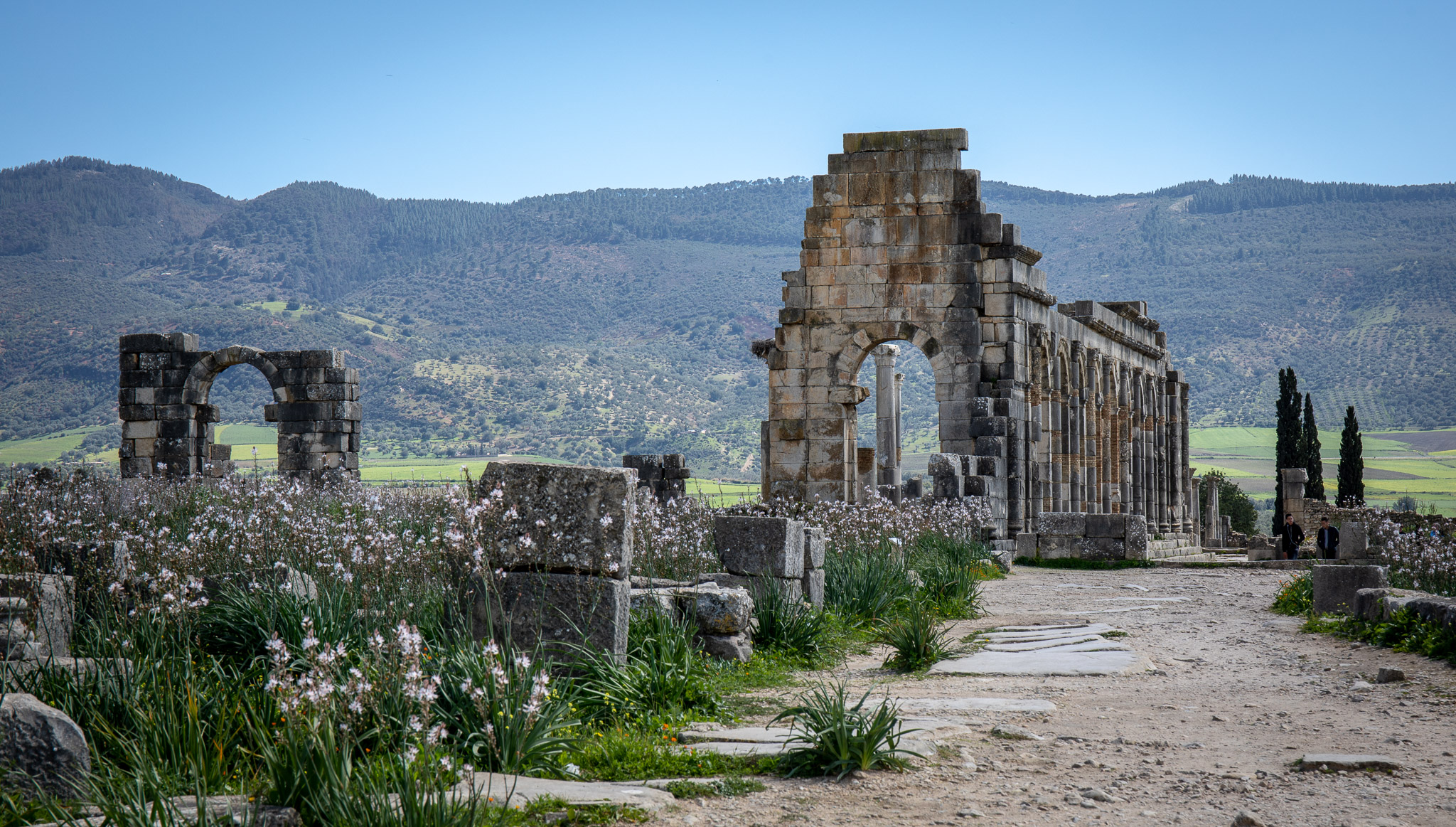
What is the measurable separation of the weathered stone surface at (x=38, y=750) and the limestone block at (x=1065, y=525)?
1963 centimetres

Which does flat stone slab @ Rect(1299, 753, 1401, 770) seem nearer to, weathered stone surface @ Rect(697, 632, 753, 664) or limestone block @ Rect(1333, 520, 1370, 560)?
weathered stone surface @ Rect(697, 632, 753, 664)

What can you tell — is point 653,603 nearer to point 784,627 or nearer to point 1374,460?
point 784,627

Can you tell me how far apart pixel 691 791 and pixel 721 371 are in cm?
12687

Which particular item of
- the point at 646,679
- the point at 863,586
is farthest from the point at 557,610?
the point at 863,586

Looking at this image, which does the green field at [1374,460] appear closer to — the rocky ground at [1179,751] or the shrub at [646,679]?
the rocky ground at [1179,751]

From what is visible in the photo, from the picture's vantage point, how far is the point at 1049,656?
9.63 m

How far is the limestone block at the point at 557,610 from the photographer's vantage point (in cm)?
667

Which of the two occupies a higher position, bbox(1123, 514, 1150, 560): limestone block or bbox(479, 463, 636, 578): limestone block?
bbox(479, 463, 636, 578): limestone block

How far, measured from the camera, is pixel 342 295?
487ft

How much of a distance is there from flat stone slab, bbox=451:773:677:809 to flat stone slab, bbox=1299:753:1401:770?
9.56 ft

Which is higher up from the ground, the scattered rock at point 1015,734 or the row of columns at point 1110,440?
the row of columns at point 1110,440

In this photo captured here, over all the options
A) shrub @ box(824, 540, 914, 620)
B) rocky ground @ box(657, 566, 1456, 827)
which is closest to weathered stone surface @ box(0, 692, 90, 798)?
rocky ground @ box(657, 566, 1456, 827)

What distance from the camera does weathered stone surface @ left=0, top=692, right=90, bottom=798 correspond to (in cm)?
461

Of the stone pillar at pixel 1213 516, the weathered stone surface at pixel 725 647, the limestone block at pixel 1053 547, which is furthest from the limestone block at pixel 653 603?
the stone pillar at pixel 1213 516
